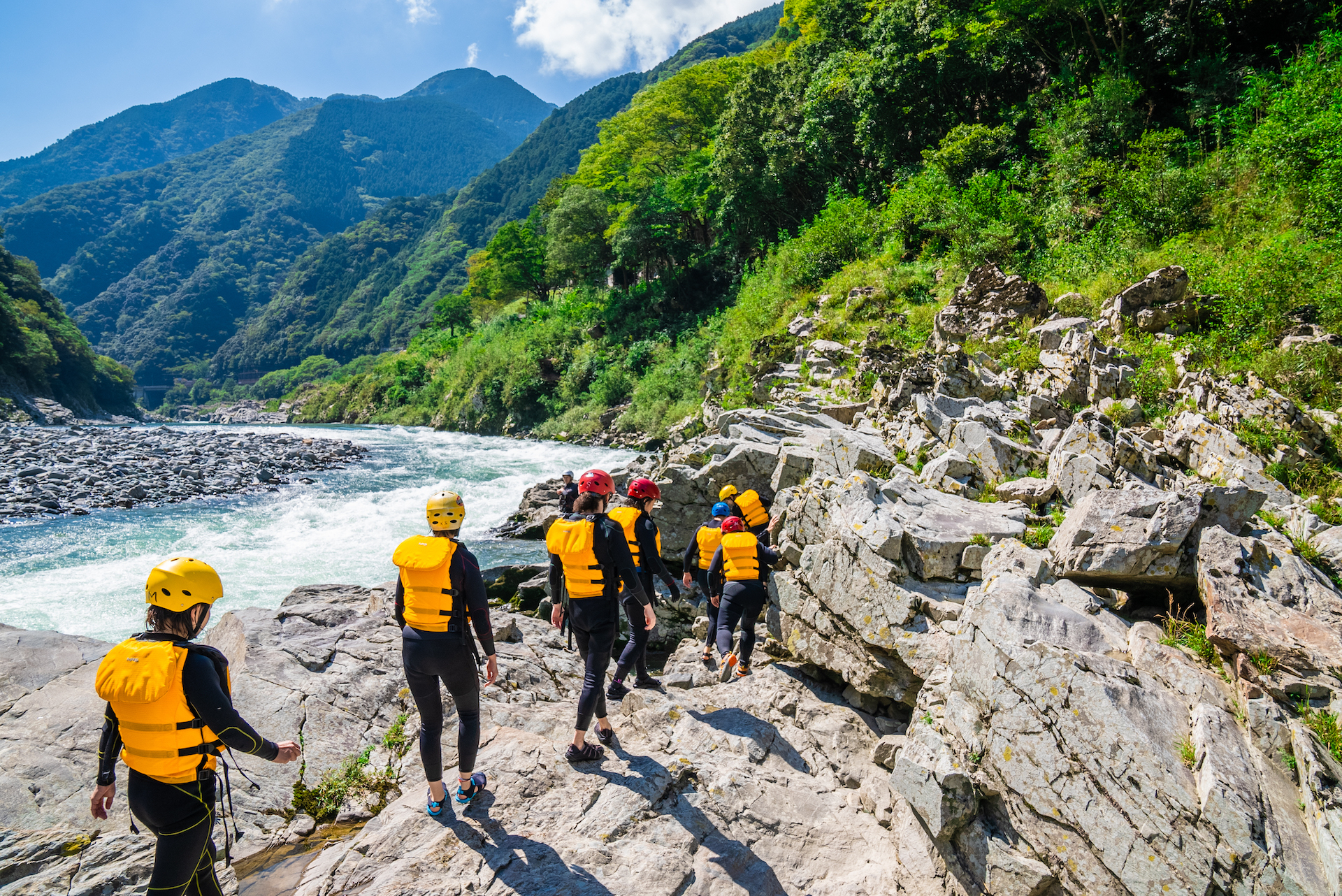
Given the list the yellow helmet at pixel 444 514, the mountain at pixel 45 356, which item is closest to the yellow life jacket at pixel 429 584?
the yellow helmet at pixel 444 514

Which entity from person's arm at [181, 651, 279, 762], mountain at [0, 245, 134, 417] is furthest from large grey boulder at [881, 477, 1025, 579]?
mountain at [0, 245, 134, 417]

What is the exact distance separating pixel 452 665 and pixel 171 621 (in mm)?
1640

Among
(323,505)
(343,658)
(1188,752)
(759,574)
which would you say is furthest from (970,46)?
(323,505)

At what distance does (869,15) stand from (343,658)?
103 ft

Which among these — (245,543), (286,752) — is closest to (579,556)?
(286,752)

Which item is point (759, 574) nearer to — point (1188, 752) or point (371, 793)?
point (1188, 752)

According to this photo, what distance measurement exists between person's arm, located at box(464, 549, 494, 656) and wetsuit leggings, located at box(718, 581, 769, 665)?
3.40 m

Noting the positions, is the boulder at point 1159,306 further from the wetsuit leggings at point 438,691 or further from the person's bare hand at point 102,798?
the person's bare hand at point 102,798

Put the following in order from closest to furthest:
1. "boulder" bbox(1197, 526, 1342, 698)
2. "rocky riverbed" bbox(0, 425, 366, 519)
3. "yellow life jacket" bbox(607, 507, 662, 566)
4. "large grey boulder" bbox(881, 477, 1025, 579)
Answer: "boulder" bbox(1197, 526, 1342, 698) → "yellow life jacket" bbox(607, 507, 662, 566) → "large grey boulder" bbox(881, 477, 1025, 579) → "rocky riverbed" bbox(0, 425, 366, 519)

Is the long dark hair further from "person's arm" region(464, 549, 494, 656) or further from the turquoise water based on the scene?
the turquoise water

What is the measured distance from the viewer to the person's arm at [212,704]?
291 cm

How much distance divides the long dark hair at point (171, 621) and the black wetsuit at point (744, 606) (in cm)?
510

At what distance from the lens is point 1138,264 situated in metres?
11.3

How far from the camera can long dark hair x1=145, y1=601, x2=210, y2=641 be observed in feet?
9.75
